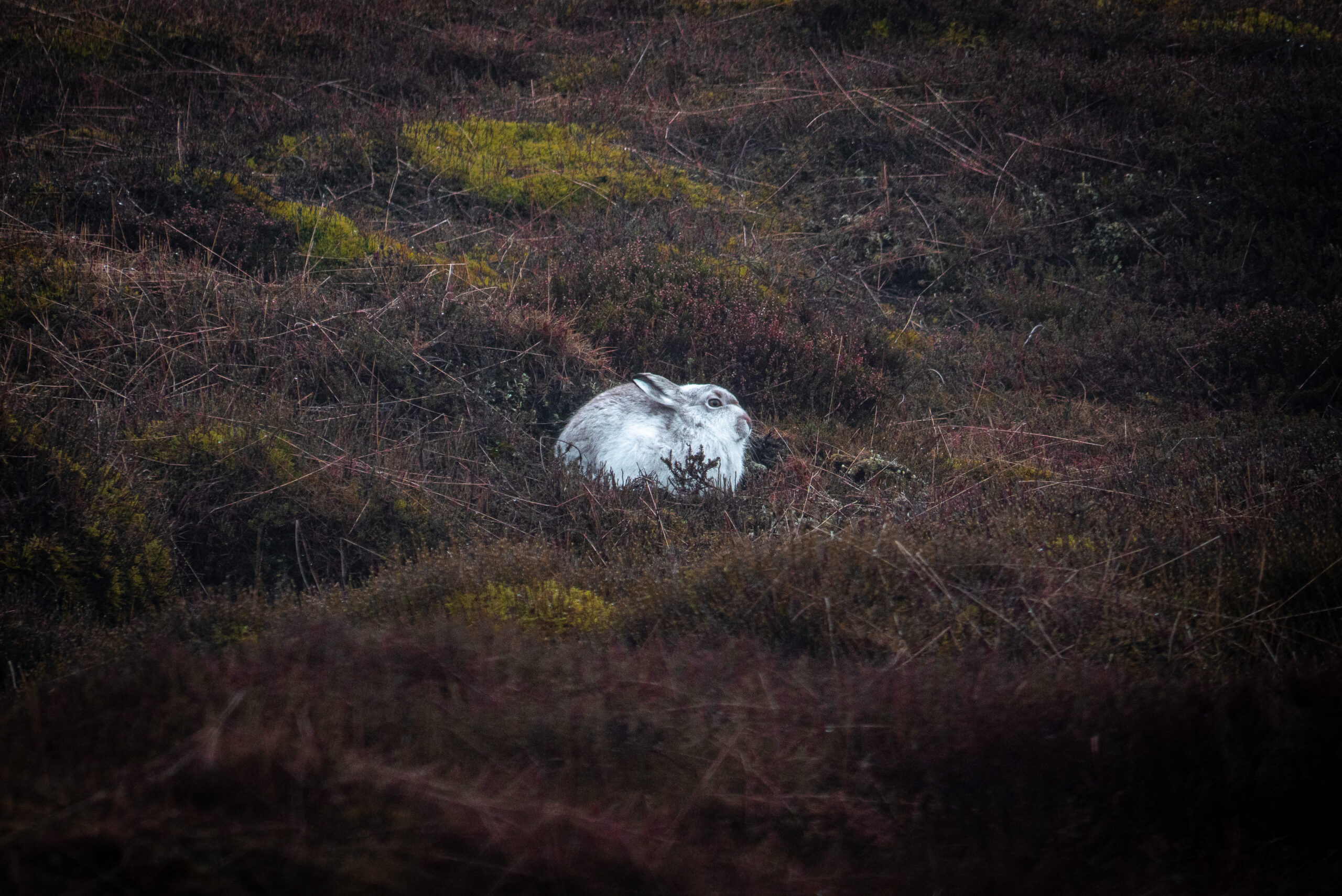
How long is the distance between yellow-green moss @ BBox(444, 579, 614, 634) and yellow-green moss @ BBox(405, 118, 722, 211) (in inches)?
232

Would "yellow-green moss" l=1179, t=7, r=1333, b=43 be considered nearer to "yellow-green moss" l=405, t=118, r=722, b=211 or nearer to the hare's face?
"yellow-green moss" l=405, t=118, r=722, b=211

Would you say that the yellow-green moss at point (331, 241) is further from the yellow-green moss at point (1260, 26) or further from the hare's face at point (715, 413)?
the yellow-green moss at point (1260, 26)

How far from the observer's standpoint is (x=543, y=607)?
10.3 ft

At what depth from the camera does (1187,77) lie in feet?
33.4

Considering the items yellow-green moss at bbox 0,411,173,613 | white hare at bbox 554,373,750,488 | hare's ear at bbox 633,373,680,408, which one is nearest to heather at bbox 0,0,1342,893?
yellow-green moss at bbox 0,411,173,613

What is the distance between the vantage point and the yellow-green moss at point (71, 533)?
3316mm

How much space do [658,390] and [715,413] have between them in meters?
0.46

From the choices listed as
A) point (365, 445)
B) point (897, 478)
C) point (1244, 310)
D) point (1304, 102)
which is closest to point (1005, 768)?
point (897, 478)

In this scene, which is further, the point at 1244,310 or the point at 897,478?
the point at 1244,310

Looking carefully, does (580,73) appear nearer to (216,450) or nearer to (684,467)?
(684,467)

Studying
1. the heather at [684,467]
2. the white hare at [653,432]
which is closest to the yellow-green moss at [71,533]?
the heather at [684,467]

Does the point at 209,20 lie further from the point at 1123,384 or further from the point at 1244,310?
the point at 1244,310

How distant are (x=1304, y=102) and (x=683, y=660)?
34.8ft

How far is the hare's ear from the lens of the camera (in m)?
5.28
